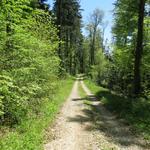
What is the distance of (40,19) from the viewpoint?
83.5ft

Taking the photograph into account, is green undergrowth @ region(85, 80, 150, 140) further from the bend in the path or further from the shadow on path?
the bend in the path

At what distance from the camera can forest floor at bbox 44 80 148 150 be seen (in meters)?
11.5

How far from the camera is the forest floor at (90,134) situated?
451 inches

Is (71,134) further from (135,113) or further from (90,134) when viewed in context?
(135,113)

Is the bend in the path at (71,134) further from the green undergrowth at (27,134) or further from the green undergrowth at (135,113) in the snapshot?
the green undergrowth at (135,113)

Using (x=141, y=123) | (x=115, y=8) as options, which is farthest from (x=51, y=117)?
(x=115, y=8)

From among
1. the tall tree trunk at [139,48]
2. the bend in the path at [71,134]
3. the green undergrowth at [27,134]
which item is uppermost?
the tall tree trunk at [139,48]

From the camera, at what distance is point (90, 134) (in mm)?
13180

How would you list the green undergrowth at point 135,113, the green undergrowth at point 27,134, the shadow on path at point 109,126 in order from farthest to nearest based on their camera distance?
the green undergrowth at point 135,113 → the shadow on path at point 109,126 → the green undergrowth at point 27,134

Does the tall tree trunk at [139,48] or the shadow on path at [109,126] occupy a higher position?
the tall tree trunk at [139,48]

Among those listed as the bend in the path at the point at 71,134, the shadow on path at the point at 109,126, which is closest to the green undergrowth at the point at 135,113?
the shadow on path at the point at 109,126

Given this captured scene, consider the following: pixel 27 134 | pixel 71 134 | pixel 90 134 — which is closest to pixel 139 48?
pixel 90 134

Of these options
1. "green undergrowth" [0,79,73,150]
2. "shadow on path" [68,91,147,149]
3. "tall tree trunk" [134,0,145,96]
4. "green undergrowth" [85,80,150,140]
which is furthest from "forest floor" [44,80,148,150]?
"tall tree trunk" [134,0,145,96]

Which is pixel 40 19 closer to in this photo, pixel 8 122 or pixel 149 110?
pixel 149 110
